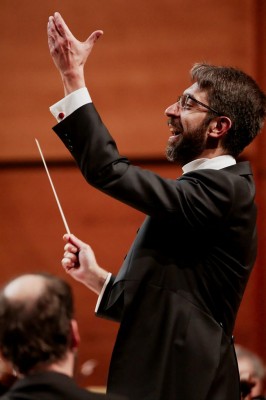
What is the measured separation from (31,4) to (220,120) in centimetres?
154

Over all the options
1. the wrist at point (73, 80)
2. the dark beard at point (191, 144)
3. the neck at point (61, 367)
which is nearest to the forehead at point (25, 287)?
the neck at point (61, 367)

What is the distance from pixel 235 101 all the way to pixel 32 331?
828 mm

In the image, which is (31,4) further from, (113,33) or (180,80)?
(180,80)

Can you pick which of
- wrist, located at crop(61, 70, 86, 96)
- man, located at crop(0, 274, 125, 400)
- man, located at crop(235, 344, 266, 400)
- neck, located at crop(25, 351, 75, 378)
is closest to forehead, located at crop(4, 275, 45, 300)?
man, located at crop(0, 274, 125, 400)

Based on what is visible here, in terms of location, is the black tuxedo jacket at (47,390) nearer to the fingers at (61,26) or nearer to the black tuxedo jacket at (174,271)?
the black tuxedo jacket at (174,271)

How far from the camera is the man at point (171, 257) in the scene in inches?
64.1

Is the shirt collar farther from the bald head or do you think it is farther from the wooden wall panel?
the wooden wall panel

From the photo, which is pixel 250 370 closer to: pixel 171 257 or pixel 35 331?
pixel 171 257

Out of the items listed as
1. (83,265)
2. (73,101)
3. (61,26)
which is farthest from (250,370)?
(61,26)

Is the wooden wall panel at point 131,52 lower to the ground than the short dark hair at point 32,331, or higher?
higher

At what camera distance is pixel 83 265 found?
6.11 ft

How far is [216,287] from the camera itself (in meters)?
1.70

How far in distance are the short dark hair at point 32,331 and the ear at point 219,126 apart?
0.70m

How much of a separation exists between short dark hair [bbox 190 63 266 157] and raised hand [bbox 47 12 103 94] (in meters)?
0.32
